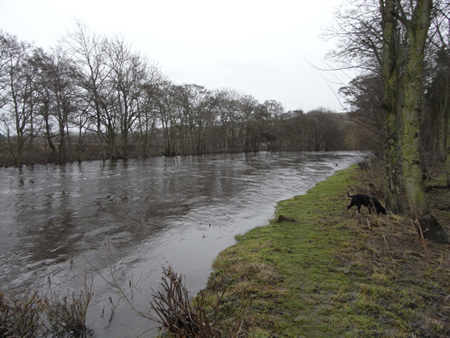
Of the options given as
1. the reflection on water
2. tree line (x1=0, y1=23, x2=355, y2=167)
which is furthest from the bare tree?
the reflection on water

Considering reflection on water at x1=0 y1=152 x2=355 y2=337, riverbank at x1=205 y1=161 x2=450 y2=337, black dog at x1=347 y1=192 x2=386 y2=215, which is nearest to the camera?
riverbank at x1=205 y1=161 x2=450 y2=337

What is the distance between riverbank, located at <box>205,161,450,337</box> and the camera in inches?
122

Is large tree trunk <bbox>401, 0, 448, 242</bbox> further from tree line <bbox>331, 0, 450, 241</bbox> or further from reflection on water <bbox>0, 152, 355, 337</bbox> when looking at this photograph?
reflection on water <bbox>0, 152, 355, 337</bbox>

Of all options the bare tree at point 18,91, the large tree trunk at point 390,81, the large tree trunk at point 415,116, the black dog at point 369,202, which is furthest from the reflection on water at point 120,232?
the bare tree at point 18,91

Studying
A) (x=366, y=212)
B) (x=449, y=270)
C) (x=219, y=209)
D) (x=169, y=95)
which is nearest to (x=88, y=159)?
(x=169, y=95)

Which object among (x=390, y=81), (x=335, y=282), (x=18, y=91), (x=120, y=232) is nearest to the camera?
(x=335, y=282)

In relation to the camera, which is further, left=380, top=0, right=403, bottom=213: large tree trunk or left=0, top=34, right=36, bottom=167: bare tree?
left=0, top=34, right=36, bottom=167: bare tree

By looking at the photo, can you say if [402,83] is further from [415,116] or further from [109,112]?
[109,112]

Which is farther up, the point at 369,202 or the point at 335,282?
the point at 369,202

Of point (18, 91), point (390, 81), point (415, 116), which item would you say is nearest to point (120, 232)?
point (415, 116)

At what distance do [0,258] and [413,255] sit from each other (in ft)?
28.1

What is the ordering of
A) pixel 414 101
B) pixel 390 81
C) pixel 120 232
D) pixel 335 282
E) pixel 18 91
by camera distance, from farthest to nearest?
pixel 18 91
pixel 120 232
pixel 390 81
pixel 414 101
pixel 335 282

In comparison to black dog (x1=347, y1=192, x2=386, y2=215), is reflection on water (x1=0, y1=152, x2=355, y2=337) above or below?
below

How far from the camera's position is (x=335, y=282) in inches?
162
